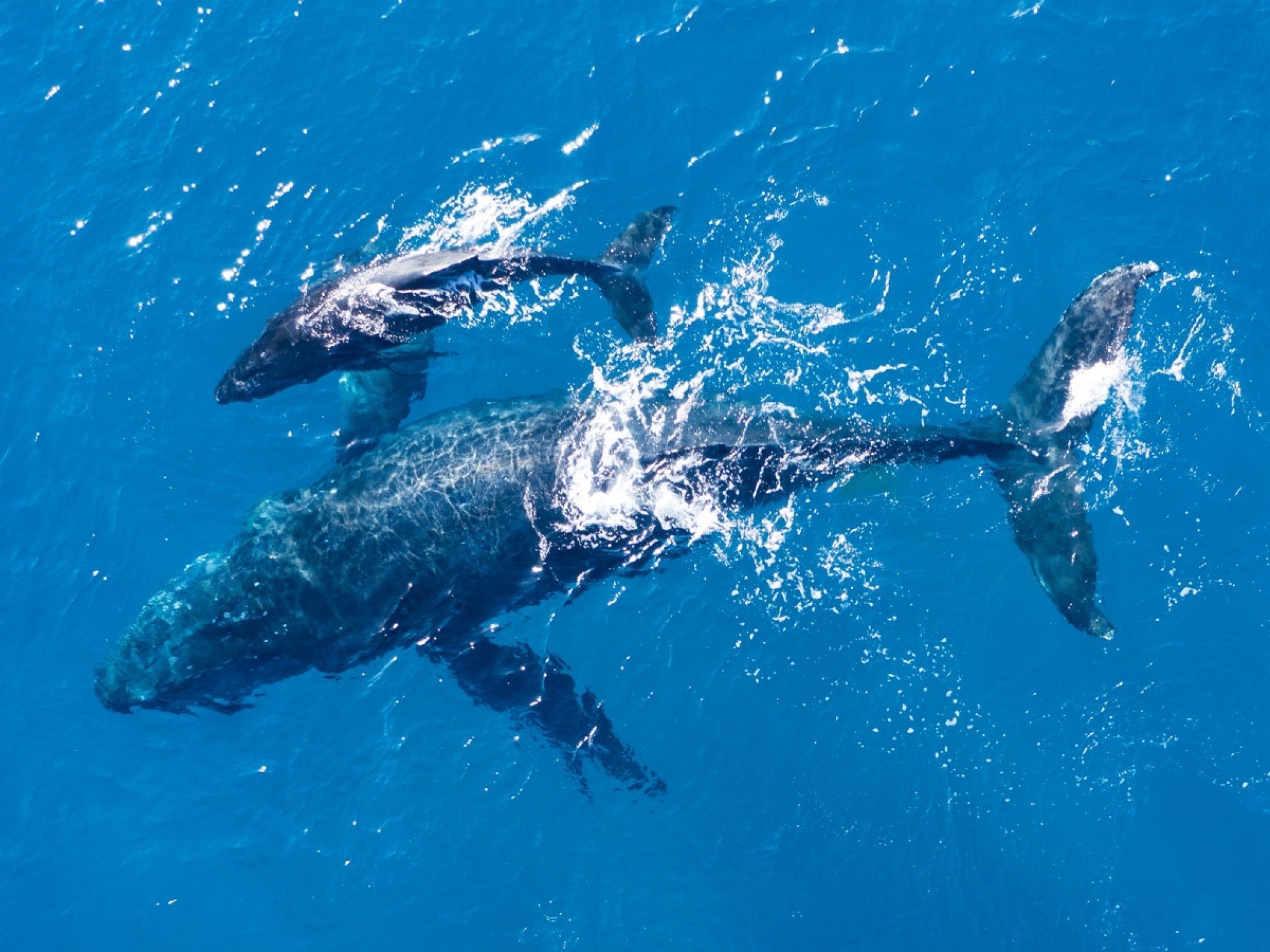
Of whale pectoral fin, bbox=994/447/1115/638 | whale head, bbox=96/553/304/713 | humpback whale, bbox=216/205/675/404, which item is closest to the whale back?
humpback whale, bbox=216/205/675/404

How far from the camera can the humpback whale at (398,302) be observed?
18891 millimetres

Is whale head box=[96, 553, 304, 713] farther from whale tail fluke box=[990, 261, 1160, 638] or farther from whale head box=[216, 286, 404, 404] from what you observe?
whale tail fluke box=[990, 261, 1160, 638]

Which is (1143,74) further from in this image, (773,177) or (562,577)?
(562,577)

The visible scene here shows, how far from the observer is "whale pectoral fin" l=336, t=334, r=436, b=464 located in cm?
2069

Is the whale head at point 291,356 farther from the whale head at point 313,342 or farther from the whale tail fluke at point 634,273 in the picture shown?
the whale tail fluke at point 634,273

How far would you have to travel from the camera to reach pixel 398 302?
19.1 m

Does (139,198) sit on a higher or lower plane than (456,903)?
higher

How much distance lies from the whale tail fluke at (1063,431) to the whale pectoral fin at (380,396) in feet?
39.2

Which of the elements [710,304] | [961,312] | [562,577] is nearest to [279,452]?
[562,577]

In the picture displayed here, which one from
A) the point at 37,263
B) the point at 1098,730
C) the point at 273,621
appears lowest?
the point at 1098,730

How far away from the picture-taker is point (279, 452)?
2123 cm

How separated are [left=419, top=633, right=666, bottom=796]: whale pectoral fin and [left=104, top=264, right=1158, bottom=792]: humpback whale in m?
0.04

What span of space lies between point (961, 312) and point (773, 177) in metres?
5.05

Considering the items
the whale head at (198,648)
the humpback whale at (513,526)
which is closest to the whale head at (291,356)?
the humpback whale at (513,526)
